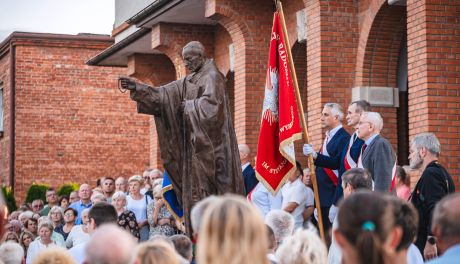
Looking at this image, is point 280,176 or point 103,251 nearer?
point 103,251

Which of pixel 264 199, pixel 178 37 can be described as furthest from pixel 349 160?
pixel 178 37

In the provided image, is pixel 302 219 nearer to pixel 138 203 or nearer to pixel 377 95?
pixel 138 203

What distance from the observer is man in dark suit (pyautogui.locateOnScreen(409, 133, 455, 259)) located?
30.9 ft

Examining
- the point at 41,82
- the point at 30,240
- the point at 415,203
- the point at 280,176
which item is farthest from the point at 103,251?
the point at 41,82

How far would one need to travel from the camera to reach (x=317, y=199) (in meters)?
10.9

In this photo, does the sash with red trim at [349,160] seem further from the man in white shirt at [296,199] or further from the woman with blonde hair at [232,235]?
the woman with blonde hair at [232,235]

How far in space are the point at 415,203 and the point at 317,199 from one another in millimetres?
1540

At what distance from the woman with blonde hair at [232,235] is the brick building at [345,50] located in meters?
9.03

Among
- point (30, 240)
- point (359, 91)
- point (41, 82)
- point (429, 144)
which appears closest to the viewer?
point (429, 144)

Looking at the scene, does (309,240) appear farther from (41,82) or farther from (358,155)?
(41,82)

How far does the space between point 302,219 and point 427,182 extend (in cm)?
372

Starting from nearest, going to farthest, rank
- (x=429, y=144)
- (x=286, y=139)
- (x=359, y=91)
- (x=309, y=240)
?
(x=309, y=240), (x=429, y=144), (x=286, y=139), (x=359, y=91)

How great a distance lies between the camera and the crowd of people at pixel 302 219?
4.26m

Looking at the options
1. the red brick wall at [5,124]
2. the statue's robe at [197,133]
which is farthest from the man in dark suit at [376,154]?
the red brick wall at [5,124]
